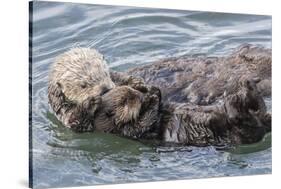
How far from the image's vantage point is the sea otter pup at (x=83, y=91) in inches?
179

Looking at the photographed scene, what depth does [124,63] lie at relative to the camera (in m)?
4.76

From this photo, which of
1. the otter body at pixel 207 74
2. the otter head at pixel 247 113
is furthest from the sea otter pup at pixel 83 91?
the otter head at pixel 247 113

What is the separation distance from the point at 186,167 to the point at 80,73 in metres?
1.04

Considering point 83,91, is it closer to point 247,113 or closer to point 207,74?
point 207,74

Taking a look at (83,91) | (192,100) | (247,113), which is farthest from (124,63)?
(247,113)

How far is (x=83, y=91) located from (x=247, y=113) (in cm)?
127

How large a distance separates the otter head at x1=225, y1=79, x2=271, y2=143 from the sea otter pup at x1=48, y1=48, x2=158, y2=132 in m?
0.76

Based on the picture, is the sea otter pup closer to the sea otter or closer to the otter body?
the sea otter

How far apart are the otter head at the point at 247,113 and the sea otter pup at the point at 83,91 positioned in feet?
2.48

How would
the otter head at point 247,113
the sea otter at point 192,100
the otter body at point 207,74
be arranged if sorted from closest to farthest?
the sea otter at point 192,100 < the otter body at point 207,74 < the otter head at point 247,113

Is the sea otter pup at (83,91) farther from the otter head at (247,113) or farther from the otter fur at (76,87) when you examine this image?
the otter head at (247,113)

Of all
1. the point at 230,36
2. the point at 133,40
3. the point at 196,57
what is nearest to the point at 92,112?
the point at 133,40

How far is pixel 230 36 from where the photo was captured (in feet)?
16.9
